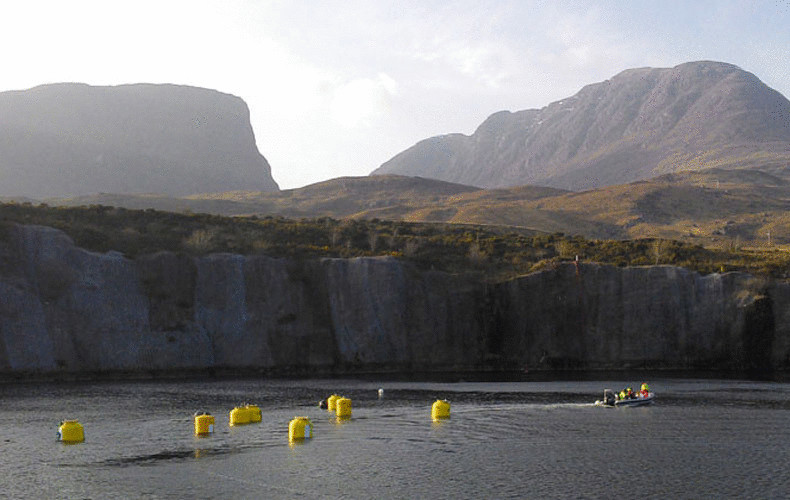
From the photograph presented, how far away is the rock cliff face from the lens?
295ft

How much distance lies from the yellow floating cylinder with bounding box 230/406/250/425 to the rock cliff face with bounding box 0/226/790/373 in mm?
36747

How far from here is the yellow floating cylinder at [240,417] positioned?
177 feet

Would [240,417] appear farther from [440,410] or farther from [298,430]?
[440,410]

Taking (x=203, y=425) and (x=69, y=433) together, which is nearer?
(x=69, y=433)

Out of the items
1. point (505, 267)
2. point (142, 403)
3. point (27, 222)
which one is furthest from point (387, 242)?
point (142, 403)

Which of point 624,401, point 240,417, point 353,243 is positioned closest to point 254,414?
point 240,417

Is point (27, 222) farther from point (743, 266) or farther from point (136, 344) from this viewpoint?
point (743, 266)

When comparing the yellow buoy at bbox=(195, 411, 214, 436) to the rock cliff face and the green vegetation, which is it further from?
the green vegetation

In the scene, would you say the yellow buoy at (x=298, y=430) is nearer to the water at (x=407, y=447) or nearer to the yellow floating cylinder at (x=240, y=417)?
the water at (x=407, y=447)

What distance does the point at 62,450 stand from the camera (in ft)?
148

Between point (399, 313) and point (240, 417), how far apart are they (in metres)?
46.4

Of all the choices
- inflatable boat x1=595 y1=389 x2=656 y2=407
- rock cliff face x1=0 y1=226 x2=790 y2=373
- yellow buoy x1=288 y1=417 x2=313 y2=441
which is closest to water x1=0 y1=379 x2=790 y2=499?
yellow buoy x1=288 y1=417 x2=313 y2=441

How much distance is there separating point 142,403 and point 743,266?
81.4m

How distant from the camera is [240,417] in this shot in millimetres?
54031
